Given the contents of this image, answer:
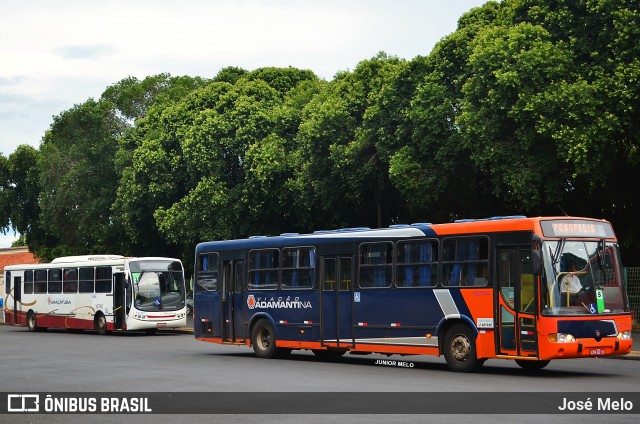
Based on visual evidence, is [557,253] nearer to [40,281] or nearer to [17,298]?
[40,281]

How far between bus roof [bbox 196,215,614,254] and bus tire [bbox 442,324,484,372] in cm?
195

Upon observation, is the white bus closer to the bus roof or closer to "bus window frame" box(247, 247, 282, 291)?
the bus roof

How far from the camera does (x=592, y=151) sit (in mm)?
33844

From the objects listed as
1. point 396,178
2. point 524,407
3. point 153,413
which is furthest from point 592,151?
point 153,413

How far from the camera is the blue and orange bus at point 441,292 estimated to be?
65.2 ft

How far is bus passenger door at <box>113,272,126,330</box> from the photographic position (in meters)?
39.4

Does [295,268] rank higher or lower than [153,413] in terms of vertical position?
higher

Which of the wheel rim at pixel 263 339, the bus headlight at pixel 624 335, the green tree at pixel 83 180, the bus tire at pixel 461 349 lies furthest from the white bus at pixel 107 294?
the bus headlight at pixel 624 335

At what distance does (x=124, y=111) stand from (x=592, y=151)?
1573 inches

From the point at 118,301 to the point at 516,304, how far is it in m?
22.5

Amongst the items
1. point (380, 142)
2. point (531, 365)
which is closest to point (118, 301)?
point (380, 142)

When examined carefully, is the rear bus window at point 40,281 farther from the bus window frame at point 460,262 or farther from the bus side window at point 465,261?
the bus side window at point 465,261

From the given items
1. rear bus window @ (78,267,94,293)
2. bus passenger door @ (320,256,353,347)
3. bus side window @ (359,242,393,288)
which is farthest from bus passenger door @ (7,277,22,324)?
bus side window @ (359,242,393,288)

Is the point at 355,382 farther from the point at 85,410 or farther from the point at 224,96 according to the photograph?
the point at 224,96
